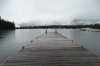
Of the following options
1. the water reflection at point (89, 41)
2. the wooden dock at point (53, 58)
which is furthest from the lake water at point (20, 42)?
the wooden dock at point (53, 58)

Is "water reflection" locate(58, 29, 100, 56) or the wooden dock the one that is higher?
the wooden dock

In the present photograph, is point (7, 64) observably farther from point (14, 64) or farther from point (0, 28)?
point (0, 28)

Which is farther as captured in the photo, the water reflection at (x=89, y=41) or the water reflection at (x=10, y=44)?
the water reflection at (x=89, y=41)

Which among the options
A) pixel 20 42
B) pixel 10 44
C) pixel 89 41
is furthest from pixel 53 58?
pixel 89 41

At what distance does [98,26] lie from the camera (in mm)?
132625

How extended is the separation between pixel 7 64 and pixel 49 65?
2.16 metres

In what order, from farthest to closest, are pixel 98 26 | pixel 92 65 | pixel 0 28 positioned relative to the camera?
1. pixel 98 26
2. pixel 0 28
3. pixel 92 65

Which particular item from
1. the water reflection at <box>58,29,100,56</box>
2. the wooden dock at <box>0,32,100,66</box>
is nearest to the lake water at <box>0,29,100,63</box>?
the water reflection at <box>58,29,100,56</box>

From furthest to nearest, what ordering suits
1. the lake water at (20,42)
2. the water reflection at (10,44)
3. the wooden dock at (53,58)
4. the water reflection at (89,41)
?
the water reflection at (89,41)
the lake water at (20,42)
the water reflection at (10,44)
the wooden dock at (53,58)

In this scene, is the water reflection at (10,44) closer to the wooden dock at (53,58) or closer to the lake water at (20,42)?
the lake water at (20,42)

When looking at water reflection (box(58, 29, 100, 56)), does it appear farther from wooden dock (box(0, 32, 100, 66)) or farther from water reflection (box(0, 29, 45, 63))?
water reflection (box(0, 29, 45, 63))

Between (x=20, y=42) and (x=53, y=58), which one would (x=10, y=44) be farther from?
(x=53, y=58)

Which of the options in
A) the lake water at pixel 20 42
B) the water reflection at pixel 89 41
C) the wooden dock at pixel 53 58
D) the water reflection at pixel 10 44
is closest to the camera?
the wooden dock at pixel 53 58

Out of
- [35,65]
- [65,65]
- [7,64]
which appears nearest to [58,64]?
[65,65]
